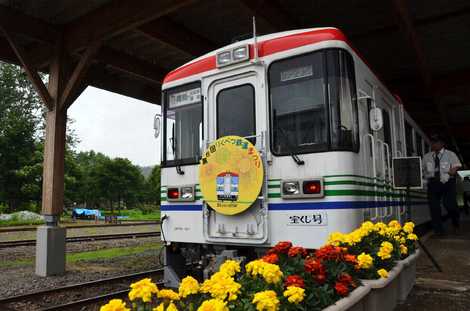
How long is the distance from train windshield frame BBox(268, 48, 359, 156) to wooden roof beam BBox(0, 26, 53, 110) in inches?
216

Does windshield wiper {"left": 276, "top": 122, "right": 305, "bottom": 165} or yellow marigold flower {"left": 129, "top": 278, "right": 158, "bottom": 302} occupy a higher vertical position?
windshield wiper {"left": 276, "top": 122, "right": 305, "bottom": 165}

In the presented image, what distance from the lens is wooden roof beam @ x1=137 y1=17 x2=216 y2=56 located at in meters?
8.34

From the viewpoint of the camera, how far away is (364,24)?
30.5 feet

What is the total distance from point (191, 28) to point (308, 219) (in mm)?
6324

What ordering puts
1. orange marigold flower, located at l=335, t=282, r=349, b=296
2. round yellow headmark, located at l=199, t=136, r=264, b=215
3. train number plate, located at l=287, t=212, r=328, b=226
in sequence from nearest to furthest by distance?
orange marigold flower, located at l=335, t=282, r=349, b=296 < train number plate, located at l=287, t=212, r=328, b=226 < round yellow headmark, located at l=199, t=136, r=264, b=215

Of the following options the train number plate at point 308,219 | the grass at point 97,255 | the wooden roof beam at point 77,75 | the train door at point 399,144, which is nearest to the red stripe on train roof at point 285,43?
the train number plate at point 308,219

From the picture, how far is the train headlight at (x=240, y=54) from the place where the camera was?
4.97 m

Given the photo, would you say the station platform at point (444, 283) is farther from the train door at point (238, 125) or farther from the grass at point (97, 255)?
the grass at point (97, 255)

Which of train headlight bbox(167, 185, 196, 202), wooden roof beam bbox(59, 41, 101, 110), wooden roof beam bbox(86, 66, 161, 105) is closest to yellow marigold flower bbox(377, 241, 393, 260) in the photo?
train headlight bbox(167, 185, 196, 202)

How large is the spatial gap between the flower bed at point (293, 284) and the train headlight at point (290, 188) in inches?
28.2

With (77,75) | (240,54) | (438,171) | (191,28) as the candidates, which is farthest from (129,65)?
(438,171)

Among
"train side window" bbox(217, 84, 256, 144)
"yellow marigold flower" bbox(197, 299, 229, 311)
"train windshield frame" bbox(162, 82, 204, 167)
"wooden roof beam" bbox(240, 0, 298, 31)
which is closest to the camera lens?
"yellow marigold flower" bbox(197, 299, 229, 311)

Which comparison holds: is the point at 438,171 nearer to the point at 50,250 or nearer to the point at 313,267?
the point at 313,267

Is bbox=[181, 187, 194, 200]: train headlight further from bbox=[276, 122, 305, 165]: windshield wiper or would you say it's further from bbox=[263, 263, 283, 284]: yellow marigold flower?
bbox=[263, 263, 283, 284]: yellow marigold flower
